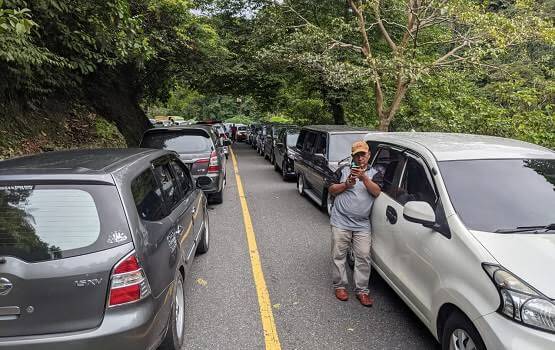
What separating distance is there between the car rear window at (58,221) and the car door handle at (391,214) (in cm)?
254

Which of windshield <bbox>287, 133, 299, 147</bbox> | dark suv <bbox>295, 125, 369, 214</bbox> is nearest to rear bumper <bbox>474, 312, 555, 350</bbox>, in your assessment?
dark suv <bbox>295, 125, 369, 214</bbox>

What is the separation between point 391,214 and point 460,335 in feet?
4.79

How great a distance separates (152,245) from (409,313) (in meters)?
2.77

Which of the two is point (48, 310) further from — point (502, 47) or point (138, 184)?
point (502, 47)

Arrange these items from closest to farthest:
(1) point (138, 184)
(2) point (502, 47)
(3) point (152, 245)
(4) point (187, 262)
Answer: (3) point (152, 245) → (1) point (138, 184) → (4) point (187, 262) → (2) point (502, 47)

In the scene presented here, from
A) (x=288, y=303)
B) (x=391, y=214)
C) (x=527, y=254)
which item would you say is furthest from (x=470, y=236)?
(x=288, y=303)

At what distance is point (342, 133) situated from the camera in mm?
8820

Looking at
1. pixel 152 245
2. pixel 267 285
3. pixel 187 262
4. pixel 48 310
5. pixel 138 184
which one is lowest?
pixel 267 285

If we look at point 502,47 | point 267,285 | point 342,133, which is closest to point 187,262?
point 267,285

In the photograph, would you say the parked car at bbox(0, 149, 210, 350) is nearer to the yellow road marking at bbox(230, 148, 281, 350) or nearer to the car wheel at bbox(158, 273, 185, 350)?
the car wheel at bbox(158, 273, 185, 350)

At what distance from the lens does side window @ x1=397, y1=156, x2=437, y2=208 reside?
3729 millimetres

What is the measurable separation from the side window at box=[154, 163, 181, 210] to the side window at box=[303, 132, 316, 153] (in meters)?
5.42

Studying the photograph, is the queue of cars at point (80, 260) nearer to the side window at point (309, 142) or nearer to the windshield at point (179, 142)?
the windshield at point (179, 142)

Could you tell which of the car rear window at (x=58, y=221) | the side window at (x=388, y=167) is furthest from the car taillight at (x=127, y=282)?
the side window at (x=388, y=167)
